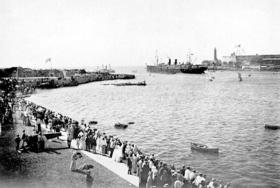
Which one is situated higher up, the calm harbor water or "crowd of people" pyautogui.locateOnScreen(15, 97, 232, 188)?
"crowd of people" pyautogui.locateOnScreen(15, 97, 232, 188)

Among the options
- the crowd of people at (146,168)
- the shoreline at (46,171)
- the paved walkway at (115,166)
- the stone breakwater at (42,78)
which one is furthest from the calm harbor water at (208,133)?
the stone breakwater at (42,78)

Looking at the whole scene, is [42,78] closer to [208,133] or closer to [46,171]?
[208,133]

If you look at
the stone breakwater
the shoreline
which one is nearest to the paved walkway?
the shoreline

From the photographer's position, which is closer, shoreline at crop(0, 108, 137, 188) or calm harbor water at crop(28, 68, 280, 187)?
shoreline at crop(0, 108, 137, 188)

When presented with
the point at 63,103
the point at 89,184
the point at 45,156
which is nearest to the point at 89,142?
the point at 45,156

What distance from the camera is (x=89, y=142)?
23.8 metres

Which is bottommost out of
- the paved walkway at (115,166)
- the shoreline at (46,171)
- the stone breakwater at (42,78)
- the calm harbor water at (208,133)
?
the calm harbor water at (208,133)

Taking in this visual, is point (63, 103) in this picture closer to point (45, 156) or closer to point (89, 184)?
point (45, 156)

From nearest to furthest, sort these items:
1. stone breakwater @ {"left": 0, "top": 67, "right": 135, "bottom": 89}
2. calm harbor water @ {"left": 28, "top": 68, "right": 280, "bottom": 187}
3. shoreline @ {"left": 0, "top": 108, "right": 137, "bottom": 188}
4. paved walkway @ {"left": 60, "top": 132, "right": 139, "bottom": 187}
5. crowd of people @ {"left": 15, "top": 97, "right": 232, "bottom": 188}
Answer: shoreline @ {"left": 0, "top": 108, "right": 137, "bottom": 188} < crowd of people @ {"left": 15, "top": 97, "right": 232, "bottom": 188} < paved walkway @ {"left": 60, "top": 132, "right": 139, "bottom": 187} < calm harbor water @ {"left": 28, "top": 68, "right": 280, "bottom": 187} < stone breakwater @ {"left": 0, "top": 67, "right": 135, "bottom": 89}

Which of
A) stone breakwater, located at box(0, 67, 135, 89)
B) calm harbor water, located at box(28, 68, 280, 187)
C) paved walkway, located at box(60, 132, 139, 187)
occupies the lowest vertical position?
calm harbor water, located at box(28, 68, 280, 187)

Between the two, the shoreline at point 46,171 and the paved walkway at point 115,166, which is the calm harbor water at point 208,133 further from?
the shoreline at point 46,171

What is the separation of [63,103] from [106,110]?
13.7 m

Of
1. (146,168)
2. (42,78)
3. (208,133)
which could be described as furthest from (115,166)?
(42,78)

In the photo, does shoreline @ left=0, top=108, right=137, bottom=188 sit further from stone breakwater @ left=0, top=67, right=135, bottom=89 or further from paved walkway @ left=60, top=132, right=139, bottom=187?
stone breakwater @ left=0, top=67, right=135, bottom=89
